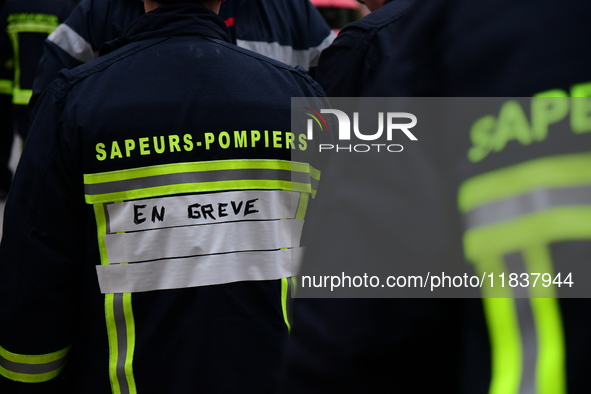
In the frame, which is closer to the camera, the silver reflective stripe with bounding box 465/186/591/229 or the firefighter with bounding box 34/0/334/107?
the silver reflective stripe with bounding box 465/186/591/229

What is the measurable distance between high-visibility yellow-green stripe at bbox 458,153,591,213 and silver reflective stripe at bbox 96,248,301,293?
1.05 metres

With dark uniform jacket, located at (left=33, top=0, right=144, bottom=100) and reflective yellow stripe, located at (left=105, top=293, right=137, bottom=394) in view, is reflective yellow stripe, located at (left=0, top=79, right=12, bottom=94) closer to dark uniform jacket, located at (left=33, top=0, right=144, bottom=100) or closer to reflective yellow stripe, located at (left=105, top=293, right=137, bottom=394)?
dark uniform jacket, located at (left=33, top=0, right=144, bottom=100)

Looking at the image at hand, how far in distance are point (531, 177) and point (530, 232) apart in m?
0.05

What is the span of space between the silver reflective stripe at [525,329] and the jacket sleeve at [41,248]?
116cm

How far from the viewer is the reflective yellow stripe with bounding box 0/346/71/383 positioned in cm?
158

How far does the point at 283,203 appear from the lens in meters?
1.66

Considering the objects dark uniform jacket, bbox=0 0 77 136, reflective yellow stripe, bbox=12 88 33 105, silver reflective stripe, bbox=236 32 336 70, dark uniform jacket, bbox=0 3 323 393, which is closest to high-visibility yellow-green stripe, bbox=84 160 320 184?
dark uniform jacket, bbox=0 3 323 393

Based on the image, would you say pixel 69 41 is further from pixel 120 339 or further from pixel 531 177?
pixel 531 177

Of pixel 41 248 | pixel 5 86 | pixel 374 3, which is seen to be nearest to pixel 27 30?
pixel 5 86

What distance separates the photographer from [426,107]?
0.66m

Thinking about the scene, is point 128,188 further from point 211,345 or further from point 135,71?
point 211,345

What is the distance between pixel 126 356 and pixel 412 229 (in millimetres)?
1101

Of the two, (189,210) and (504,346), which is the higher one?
(189,210)

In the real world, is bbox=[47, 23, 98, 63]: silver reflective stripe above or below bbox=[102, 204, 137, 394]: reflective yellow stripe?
above
